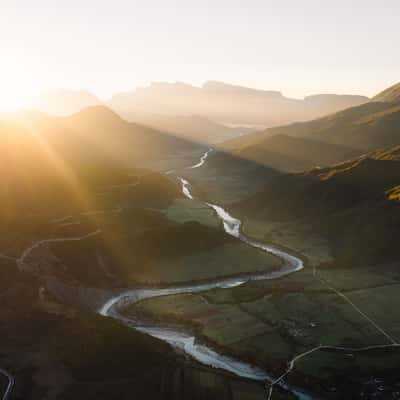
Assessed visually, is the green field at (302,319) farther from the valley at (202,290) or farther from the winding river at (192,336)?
the winding river at (192,336)

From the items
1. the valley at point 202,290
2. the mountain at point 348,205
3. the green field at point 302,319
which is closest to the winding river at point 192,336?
the valley at point 202,290

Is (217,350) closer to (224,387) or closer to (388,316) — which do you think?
(224,387)

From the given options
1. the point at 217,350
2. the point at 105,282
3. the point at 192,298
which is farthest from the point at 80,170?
the point at 217,350

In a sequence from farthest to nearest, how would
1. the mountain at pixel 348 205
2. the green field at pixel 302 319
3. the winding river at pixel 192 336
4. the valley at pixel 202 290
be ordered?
the mountain at pixel 348 205
the winding river at pixel 192 336
the green field at pixel 302 319
the valley at pixel 202 290

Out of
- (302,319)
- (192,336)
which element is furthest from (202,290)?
(302,319)

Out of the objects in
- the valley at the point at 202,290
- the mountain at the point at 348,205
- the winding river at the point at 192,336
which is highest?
the mountain at the point at 348,205

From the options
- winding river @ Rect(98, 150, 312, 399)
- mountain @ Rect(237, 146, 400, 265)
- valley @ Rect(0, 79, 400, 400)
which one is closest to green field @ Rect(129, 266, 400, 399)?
valley @ Rect(0, 79, 400, 400)

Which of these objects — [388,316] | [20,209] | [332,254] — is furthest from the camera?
[20,209]
